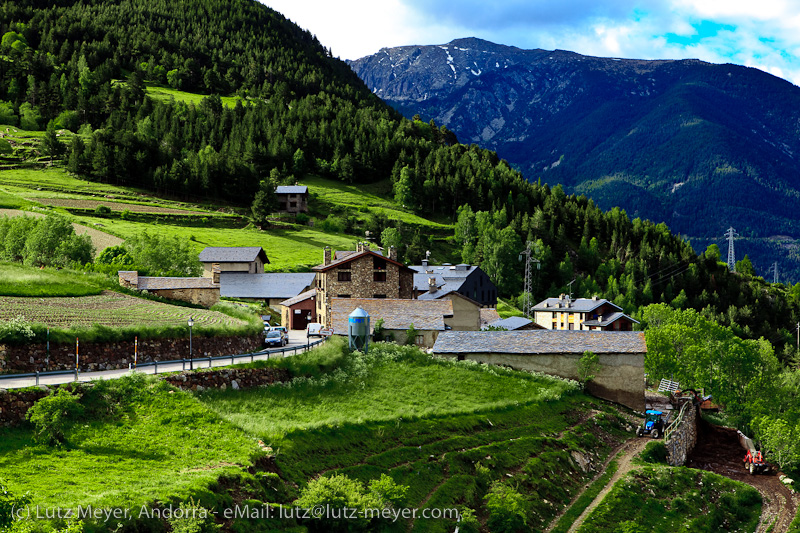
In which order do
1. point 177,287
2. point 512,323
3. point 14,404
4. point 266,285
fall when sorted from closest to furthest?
point 14,404, point 177,287, point 512,323, point 266,285

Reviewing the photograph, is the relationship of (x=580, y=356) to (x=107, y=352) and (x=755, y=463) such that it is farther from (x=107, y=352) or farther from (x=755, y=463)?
(x=107, y=352)

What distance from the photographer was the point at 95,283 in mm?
54688

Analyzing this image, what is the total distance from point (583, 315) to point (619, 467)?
2839 inches

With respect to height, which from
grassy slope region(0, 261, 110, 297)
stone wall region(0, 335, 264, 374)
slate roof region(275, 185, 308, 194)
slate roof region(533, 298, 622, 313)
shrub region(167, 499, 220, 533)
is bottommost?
slate roof region(533, 298, 622, 313)

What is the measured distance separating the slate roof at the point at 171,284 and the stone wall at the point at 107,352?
26.3 meters

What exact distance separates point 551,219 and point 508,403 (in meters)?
137

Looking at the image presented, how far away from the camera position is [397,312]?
66.8 meters

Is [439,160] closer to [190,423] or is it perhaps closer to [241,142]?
[241,142]

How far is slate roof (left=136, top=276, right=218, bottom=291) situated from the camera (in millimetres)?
72188

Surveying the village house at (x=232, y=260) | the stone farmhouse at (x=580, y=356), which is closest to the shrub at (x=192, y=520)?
the stone farmhouse at (x=580, y=356)

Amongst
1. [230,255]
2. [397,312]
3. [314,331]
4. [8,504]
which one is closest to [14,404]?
[8,504]

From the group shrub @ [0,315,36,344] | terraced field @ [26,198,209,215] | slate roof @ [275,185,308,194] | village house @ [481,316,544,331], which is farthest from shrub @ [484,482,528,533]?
slate roof @ [275,185,308,194]

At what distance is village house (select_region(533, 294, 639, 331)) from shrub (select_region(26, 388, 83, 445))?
9106 centimetres

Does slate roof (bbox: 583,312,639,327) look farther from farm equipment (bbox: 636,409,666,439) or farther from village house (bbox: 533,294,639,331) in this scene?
farm equipment (bbox: 636,409,666,439)
